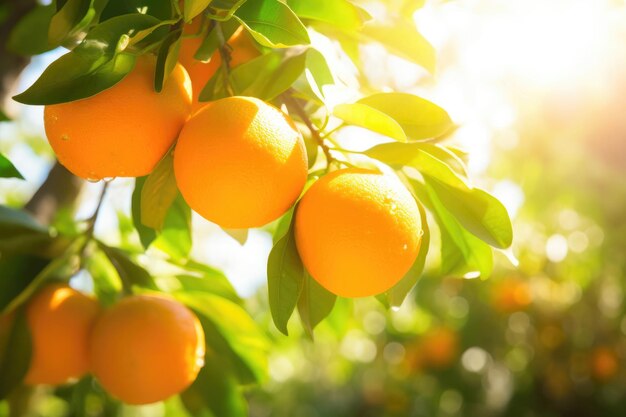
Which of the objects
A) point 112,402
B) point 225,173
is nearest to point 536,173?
point 112,402

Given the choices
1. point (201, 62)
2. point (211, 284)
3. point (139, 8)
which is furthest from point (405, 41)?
point (211, 284)

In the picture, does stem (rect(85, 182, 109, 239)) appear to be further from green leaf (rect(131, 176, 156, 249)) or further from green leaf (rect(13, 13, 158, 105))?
green leaf (rect(13, 13, 158, 105))

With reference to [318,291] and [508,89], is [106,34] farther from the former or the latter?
[508,89]

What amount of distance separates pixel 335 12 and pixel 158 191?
329mm

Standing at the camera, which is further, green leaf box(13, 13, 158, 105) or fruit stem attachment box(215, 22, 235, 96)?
fruit stem attachment box(215, 22, 235, 96)

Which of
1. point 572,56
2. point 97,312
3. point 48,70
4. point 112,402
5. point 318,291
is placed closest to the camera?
point 48,70

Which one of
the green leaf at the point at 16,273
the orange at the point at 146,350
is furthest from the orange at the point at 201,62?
the green leaf at the point at 16,273

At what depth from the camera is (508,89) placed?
107 inches

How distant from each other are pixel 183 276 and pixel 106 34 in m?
0.60

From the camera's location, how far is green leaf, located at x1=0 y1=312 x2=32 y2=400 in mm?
993

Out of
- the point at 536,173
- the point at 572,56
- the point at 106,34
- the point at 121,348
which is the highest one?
the point at 106,34

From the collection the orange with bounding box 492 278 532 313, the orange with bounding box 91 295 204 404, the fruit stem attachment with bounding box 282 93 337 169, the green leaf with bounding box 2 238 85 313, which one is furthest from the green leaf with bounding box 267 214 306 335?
the orange with bounding box 492 278 532 313

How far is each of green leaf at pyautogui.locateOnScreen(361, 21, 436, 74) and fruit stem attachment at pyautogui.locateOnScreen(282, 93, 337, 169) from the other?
22cm

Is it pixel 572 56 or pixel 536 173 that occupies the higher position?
pixel 572 56
